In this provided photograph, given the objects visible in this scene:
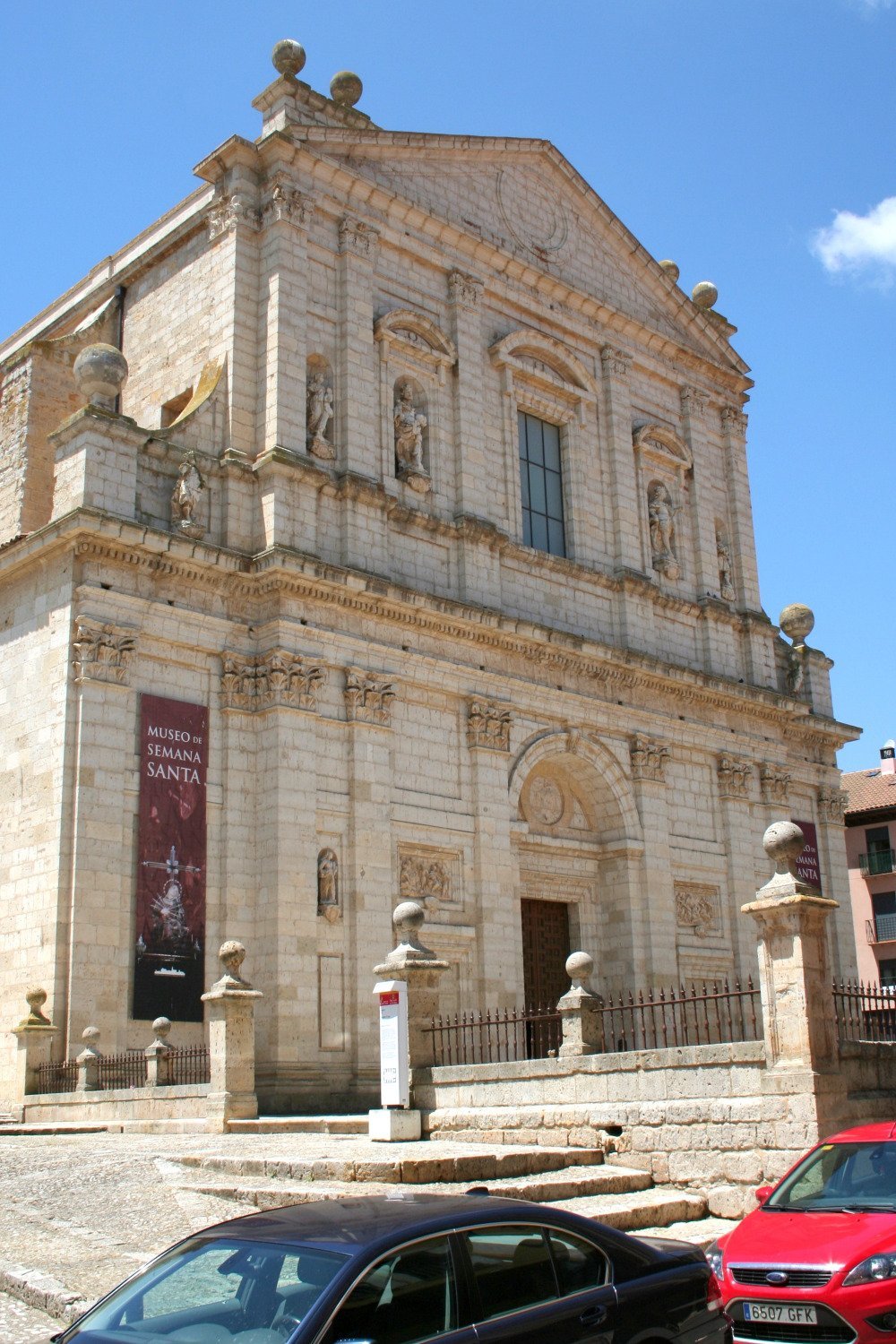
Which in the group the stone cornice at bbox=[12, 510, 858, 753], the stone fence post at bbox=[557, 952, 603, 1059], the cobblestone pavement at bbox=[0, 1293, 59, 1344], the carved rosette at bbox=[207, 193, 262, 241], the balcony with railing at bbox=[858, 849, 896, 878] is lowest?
the cobblestone pavement at bbox=[0, 1293, 59, 1344]

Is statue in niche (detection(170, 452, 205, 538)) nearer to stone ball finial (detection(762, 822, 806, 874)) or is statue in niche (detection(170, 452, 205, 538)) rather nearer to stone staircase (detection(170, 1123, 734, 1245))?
stone staircase (detection(170, 1123, 734, 1245))

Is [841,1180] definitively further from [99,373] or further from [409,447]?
[409,447]

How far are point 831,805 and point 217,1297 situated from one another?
28335 mm

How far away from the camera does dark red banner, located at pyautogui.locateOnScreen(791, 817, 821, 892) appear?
30.9 meters

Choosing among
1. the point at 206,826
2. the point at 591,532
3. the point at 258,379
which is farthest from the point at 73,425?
the point at 591,532

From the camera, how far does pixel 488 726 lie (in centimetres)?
2397

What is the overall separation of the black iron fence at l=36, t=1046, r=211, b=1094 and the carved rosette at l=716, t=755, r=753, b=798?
14.1 metres

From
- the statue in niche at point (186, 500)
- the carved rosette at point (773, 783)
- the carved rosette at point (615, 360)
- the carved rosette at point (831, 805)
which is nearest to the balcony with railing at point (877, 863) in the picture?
the carved rosette at point (831, 805)

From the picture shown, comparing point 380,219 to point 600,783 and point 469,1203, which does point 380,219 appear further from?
point 469,1203

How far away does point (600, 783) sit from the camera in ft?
86.5

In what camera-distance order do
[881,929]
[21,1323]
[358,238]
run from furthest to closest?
[881,929] < [358,238] < [21,1323]

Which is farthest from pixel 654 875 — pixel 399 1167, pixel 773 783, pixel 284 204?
pixel 399 1167

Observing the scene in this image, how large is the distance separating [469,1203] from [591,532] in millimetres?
22867

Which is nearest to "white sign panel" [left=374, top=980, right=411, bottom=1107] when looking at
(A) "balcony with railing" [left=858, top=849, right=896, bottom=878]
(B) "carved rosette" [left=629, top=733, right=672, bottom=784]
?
(B) "carved rosette" [left=629, top=733, right=672, bottom=784]
